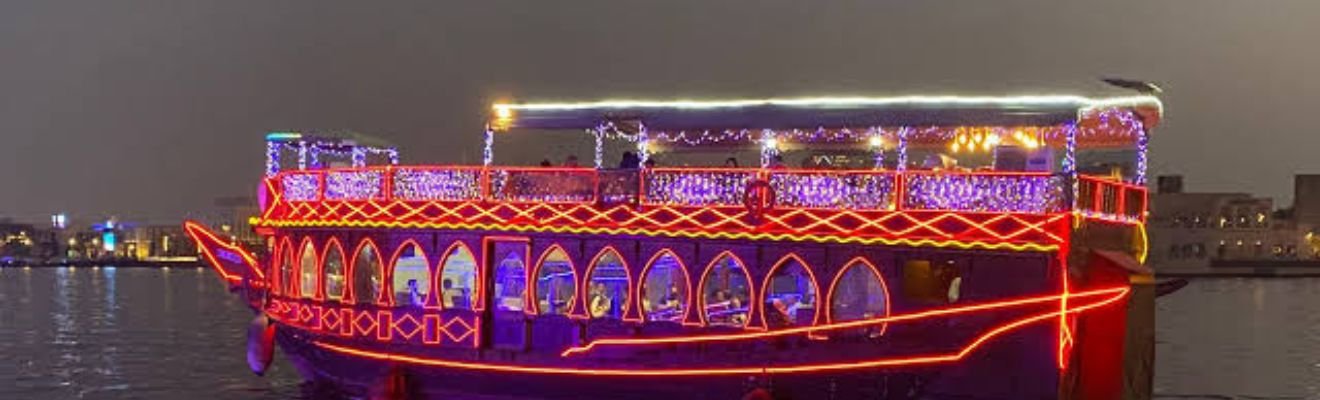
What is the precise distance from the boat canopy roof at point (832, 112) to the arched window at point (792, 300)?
63.1 inches

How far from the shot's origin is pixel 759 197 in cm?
1562

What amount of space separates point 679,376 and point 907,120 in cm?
386

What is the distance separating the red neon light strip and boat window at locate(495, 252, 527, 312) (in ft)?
4.40

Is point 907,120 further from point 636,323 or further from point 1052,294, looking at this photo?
point 636,323

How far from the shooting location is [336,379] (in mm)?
19703

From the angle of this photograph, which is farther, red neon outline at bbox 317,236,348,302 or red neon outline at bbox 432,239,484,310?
red neon outline at bbox 317,236,348,302

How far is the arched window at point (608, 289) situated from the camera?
56.0 ft

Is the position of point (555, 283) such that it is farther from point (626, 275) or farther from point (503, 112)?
point (503, 112)

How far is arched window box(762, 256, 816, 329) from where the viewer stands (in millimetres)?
15898

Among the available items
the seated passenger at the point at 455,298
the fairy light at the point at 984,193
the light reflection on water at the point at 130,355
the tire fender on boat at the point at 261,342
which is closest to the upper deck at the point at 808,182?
the fairy light at the point at 984,193

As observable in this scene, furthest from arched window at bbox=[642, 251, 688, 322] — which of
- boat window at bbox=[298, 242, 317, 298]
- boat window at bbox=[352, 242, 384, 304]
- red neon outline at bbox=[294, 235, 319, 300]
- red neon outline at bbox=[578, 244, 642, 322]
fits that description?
boat window at bbox=[298, 242, 317, 298]

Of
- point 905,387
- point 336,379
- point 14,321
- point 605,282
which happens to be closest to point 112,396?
point 336,379

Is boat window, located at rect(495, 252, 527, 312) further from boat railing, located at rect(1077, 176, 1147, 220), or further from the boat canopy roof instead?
boat railing, located at rect(1077, 176, 1147, 220)

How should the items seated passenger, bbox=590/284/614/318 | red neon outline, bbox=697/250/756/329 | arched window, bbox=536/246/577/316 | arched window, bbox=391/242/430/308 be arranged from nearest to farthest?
red neon outline, bbox=697/250/756/329 < seated passenger, bbox=590/284/614/318 < arched window, bbox=536/246/577/316 < arched window, bbox=391/242/430/308
